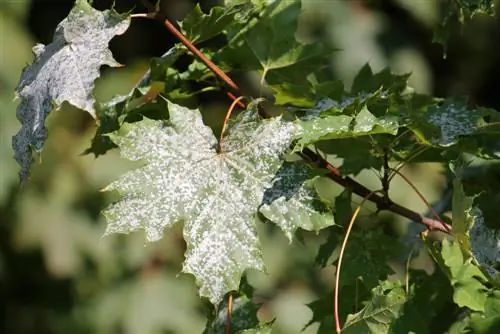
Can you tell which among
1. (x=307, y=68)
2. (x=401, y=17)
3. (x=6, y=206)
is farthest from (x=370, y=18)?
(x=307, y=68)

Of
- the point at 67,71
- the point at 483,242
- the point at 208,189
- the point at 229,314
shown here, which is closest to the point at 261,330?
the point at 229,314

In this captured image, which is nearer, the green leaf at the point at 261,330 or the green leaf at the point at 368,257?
the green leaf at the point at 261,330

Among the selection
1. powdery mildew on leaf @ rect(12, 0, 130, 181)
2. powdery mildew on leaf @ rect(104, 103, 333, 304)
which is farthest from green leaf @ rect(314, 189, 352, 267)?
powdery mildew on leaf @ rect(12, 0, 130, 181)

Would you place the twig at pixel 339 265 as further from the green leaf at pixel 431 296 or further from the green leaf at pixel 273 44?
the green leaf at pixel 273 44

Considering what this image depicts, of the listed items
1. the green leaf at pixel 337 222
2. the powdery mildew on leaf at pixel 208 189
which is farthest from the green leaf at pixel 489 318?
the green leaf at pixel 337 222

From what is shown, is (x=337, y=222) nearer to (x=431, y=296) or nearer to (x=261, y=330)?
(x=431, y=296)

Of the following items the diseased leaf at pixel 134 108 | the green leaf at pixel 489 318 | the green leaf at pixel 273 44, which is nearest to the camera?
the green leaf at pixel 489 318
